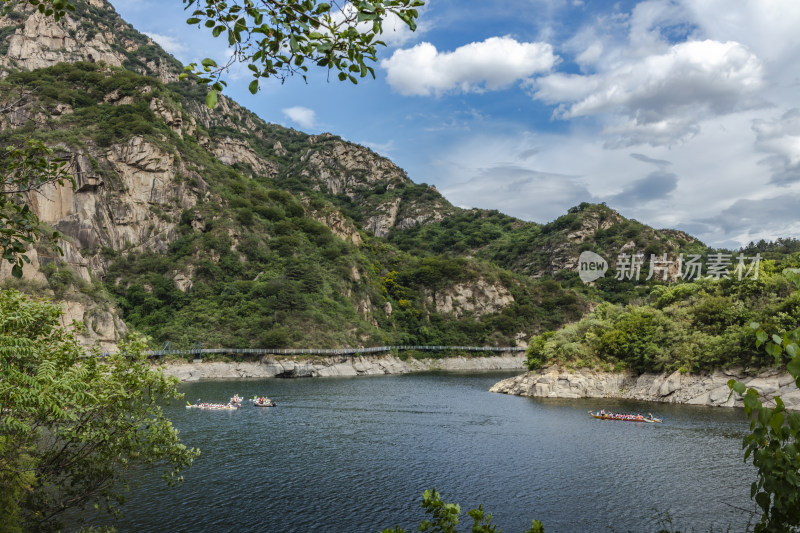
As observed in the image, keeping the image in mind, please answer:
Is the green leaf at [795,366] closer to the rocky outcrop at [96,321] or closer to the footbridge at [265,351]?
the footbridge at [265,351]

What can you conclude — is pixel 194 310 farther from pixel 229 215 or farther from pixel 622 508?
pixel 622 508

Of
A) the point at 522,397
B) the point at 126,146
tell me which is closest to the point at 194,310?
the point at 126,146

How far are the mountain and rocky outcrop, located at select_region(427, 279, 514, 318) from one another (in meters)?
0.36

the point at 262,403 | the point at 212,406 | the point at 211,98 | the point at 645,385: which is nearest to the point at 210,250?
the point at 212,406

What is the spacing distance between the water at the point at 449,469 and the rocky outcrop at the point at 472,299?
244 feet

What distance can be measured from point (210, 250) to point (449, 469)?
80385 mm

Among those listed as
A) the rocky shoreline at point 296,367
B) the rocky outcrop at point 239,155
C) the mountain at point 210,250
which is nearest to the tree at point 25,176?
the mountain at point 210,250

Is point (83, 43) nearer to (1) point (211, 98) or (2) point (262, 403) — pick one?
(2) point (262, 403)

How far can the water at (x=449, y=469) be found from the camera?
2066 centimetres

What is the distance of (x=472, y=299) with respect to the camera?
125625 mm

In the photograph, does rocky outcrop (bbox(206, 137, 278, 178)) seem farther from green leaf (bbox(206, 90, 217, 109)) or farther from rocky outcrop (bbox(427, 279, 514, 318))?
green leaf (bbox(206, 90, 217, 109))

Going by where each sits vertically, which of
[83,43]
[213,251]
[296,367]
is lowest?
[296,367]

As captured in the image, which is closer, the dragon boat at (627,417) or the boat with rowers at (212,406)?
the dragon boat at (627,417)

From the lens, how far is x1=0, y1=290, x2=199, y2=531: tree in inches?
396
